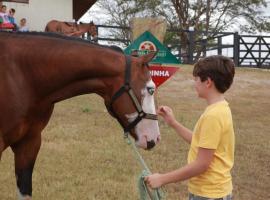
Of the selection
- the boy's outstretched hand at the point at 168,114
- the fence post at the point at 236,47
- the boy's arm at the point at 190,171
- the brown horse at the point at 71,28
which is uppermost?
the brown horse at the point at 71,28

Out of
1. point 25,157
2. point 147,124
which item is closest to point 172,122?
point 147,124

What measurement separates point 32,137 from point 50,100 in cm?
38

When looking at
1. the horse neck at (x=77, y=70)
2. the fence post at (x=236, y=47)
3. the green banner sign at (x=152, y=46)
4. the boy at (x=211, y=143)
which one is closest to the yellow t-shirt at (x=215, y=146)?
the boy at (x=211, y=143)

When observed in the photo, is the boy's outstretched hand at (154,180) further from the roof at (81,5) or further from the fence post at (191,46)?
the fence post at (191,46)

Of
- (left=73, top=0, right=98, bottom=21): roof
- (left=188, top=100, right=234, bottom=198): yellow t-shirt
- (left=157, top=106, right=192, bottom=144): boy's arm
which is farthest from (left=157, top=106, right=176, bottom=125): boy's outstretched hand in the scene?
(left=73, top=0, right=98, bottom=21): roof

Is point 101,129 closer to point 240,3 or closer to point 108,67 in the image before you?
point 108,67

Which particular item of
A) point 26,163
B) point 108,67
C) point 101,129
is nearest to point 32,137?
point 26,163

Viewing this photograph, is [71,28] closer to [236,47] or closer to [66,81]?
[236,47]

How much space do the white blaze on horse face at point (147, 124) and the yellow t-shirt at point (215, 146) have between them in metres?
0.52

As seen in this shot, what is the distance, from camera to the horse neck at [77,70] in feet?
10.7

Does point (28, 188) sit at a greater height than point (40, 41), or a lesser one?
lesser

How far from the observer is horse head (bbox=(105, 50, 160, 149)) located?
320 centimetres

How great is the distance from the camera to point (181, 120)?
8742 mm

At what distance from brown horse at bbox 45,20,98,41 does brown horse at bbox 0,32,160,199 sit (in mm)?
8198
